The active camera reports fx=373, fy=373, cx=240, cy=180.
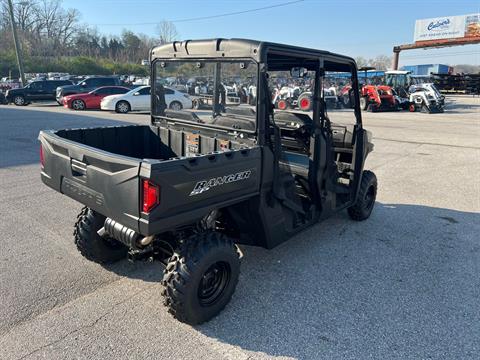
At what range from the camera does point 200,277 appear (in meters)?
2.73

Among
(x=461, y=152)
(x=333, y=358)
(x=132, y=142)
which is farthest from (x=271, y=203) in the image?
(x=461, y=152)

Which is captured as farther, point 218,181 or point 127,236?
point 127,236

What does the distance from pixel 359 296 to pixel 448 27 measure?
177 ft

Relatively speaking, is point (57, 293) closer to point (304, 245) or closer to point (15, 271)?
point (15, 271)

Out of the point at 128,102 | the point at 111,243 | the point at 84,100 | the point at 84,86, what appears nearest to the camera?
the point at 111,243

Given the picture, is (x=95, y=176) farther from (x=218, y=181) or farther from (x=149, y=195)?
(x=218, y=181)

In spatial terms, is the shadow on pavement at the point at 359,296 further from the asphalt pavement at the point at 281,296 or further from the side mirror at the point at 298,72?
the side mirror at the point at 298,72

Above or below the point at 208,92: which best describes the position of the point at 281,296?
below

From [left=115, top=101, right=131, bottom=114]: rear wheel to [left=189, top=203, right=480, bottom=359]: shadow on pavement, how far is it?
1496cm

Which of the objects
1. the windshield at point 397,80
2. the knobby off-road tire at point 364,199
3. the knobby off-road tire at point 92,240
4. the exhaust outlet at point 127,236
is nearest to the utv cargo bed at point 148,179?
the exhaust outlet at point 127,236

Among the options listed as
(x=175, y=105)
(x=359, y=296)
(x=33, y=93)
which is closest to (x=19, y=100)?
(x=33, y=93)

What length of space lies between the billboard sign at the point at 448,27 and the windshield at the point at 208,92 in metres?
51.4

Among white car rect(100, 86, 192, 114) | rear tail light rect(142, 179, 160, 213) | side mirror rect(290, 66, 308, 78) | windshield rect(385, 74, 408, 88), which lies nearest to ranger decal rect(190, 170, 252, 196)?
rear tail light rect(142, 179, 160, 213)

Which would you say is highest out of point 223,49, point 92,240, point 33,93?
point 33,93
